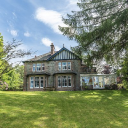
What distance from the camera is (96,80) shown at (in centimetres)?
2319

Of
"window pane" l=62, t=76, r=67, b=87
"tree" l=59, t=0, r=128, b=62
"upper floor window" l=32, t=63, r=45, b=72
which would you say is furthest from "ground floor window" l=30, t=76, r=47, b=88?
"tree" l=59, t=0, r=128, b=62

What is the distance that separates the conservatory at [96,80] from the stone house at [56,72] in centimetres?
89

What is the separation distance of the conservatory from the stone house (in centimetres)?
89

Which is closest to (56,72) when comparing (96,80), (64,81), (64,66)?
(64,66)

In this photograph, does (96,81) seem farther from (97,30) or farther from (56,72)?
(97,30)

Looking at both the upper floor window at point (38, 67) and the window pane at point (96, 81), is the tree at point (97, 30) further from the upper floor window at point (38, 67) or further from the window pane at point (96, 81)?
the upper floor window at point (38, 67)

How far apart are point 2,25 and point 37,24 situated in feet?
18.0

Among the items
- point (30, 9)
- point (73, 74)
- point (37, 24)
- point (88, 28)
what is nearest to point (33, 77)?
point (73, 74)

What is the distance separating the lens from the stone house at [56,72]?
72.9 ft

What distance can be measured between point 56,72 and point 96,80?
25.9ft

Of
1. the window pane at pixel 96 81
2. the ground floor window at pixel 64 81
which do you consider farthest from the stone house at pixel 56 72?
the window pane at pixel 96 81

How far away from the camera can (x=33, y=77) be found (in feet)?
75.1

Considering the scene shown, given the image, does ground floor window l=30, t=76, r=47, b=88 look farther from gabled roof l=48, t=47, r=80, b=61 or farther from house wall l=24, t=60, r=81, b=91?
gabled roof l=48, t=47, r=80, b=61

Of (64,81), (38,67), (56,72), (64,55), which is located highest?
(64,55)
